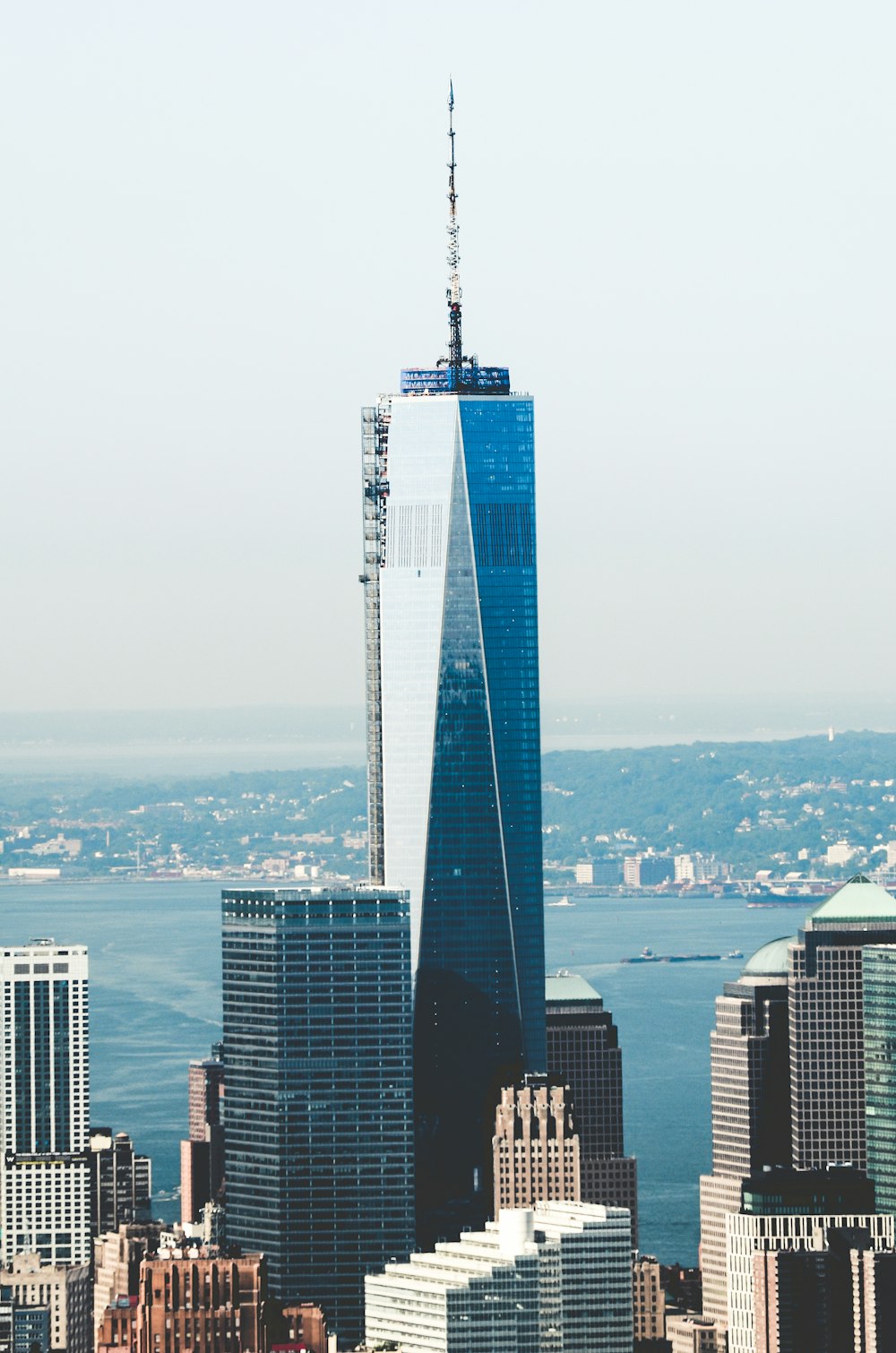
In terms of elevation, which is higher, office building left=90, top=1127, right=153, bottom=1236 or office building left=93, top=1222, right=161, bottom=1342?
office building left=90, top=1127, right=153, bottom=1236

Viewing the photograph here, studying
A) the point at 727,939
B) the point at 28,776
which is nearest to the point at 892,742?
the point at 727,939

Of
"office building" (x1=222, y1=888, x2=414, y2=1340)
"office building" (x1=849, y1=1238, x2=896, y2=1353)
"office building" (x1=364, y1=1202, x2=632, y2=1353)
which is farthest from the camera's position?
"office building" (x1=222, y1=888, x2=414, y2=1340)

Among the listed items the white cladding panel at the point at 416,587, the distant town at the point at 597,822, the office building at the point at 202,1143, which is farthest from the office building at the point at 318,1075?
the distant town at the point at 597,822

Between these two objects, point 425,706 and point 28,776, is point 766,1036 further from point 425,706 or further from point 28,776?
point 28,776

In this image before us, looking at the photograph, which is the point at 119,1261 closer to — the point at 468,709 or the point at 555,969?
the point at 468,709

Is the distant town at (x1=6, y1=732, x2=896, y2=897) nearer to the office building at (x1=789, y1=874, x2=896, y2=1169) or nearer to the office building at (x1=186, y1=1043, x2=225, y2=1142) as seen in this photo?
the office building at (x1=186, y1=1043, x2=225, y2=1142)

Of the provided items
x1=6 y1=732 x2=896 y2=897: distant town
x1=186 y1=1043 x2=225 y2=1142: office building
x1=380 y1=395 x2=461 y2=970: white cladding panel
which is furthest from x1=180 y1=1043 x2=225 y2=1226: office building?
x1=6 y1=732 x2=896 y2=897: distant town

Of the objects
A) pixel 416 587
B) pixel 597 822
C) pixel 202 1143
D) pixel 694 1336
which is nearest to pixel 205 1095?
pixel 202 1143
